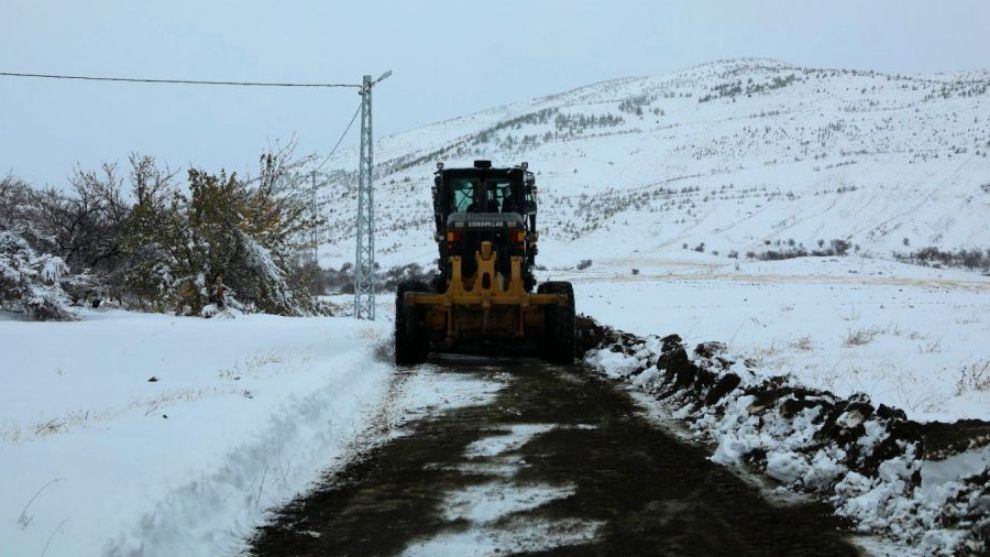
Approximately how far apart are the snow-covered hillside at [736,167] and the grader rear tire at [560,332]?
3687cm

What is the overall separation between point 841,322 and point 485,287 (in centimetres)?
707

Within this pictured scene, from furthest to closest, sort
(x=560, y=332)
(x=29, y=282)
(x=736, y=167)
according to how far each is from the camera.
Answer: (x=736, y=167), (x=29, y=282), (x=560, y=332)

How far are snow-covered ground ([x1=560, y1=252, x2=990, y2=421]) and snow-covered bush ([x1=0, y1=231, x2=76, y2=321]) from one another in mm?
11404

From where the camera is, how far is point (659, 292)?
26750 millimetres

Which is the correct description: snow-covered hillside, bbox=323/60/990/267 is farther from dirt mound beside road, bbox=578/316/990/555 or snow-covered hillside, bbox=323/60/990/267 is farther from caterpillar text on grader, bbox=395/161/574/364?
dirt mound beside road, bbox=578/316/990/555

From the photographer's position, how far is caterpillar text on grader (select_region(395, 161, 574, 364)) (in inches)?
469

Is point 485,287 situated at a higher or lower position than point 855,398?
higher

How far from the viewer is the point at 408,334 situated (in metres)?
12.0

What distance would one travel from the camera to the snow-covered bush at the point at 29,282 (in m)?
15.3

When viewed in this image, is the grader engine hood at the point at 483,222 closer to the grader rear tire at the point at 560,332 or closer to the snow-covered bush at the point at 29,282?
the grader rear tire at the point at 560,332

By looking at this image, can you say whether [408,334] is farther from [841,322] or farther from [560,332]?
[841,322]

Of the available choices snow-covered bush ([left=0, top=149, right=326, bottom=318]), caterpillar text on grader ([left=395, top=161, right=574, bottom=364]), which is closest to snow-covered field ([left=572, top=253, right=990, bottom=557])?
caterpillar text on grader ([left=395, top=161, right=574, bottom=364])

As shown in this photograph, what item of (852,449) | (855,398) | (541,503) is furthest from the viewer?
(855,398)

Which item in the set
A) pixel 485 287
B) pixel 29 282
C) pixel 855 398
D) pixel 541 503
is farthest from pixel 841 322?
pixel 29 282
